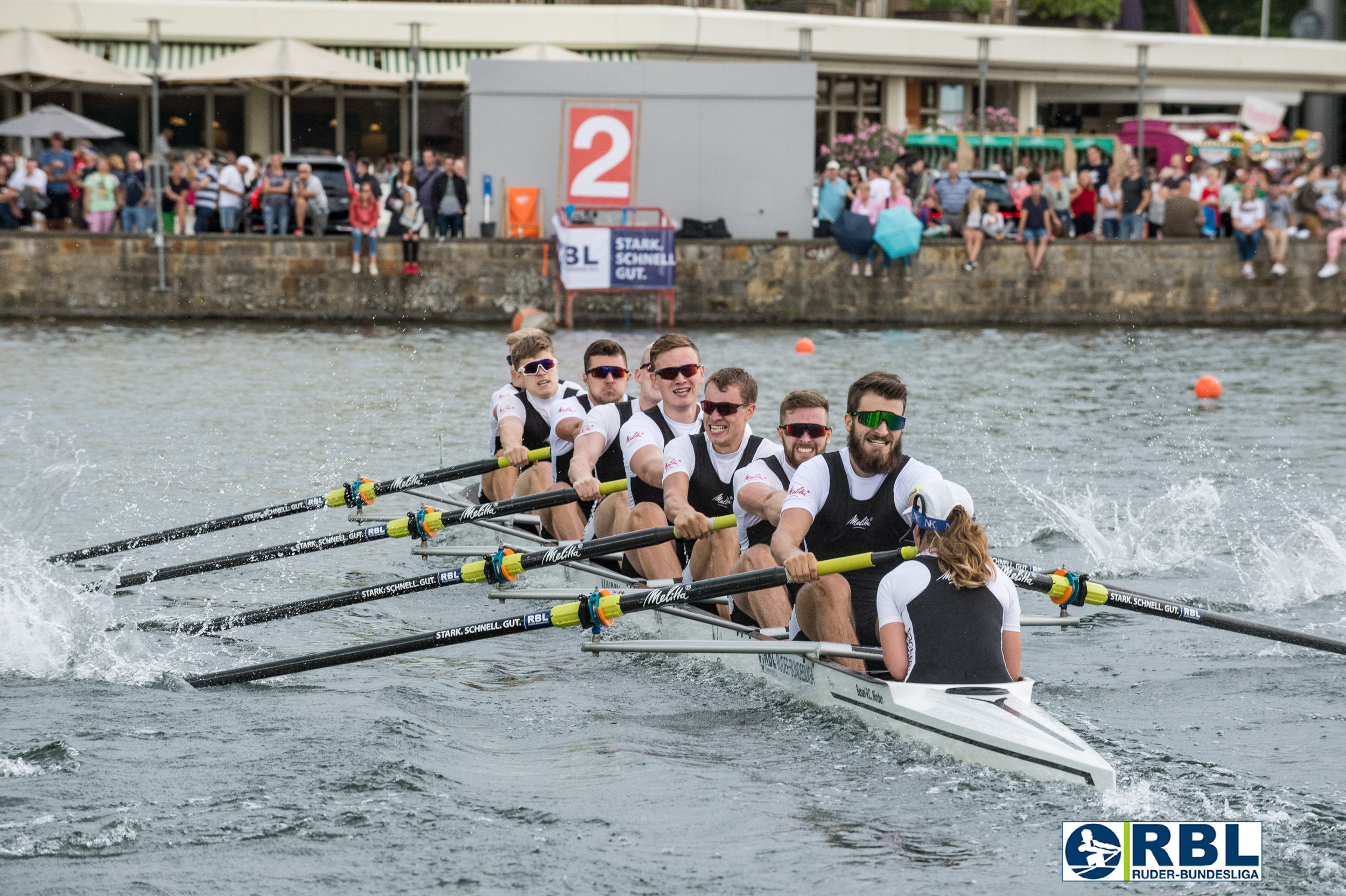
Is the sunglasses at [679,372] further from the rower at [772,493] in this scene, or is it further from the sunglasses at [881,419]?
the sunglasses at [881,419]

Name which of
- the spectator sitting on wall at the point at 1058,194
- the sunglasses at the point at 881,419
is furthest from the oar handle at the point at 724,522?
the spectator sitting on wall at the point at 1058,194

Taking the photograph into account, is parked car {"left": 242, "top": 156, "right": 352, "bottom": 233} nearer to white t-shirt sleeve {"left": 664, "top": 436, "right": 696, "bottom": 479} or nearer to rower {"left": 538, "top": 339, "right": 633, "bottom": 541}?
rower {"left": 538, "top": 339, "right": 633, "bottom": 541}

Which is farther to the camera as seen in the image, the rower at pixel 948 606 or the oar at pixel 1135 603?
the oar at pixel 1135 603

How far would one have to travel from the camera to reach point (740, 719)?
23.6 ft

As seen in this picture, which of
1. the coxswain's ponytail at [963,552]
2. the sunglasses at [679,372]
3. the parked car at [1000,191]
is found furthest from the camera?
the parked car at [1000,191]

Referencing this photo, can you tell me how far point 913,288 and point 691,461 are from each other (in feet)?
58.5

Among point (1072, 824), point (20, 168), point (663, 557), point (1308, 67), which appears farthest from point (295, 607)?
point (1308, 67)

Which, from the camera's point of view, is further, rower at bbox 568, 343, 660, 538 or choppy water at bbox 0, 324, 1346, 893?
rower at bbox 568, 343, 660, 538

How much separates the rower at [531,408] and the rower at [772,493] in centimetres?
258

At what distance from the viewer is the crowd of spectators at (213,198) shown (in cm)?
2394

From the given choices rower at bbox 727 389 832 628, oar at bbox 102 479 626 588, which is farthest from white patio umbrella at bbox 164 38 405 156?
rower at bbox 727 389 832 628

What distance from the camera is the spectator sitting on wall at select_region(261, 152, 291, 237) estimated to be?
24.0 meters

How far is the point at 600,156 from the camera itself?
24328mm

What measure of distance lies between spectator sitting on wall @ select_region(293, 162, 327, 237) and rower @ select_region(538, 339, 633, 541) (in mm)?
15180
